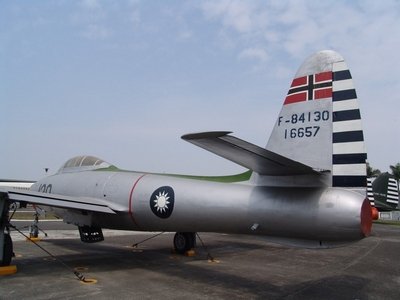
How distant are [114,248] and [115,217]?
3.88m

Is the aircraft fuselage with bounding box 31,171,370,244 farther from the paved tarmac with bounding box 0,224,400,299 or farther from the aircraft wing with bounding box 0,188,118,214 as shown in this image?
the paved tarmac with bounding box 0,224,400,299

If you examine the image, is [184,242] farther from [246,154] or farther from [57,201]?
[246,154]

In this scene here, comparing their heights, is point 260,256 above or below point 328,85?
below

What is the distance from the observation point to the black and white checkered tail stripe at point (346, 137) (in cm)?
616

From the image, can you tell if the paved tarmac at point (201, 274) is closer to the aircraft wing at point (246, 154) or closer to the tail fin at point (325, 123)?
the aircraft wing at point (246, 154)

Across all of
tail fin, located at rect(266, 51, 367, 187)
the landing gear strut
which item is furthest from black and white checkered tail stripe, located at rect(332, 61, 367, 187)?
the landing gear strut

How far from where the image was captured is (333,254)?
1268cm

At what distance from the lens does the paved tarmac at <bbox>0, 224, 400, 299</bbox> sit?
706cm

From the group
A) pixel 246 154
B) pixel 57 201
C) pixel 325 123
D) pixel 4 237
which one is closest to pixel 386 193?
pixel 325 123

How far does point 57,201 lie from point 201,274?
376cm

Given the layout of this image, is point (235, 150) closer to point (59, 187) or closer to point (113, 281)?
point (113, 281)

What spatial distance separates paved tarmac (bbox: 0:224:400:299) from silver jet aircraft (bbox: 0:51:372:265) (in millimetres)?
816

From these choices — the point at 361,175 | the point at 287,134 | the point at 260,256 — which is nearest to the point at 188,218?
the point at 287,134

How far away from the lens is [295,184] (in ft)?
20.9
